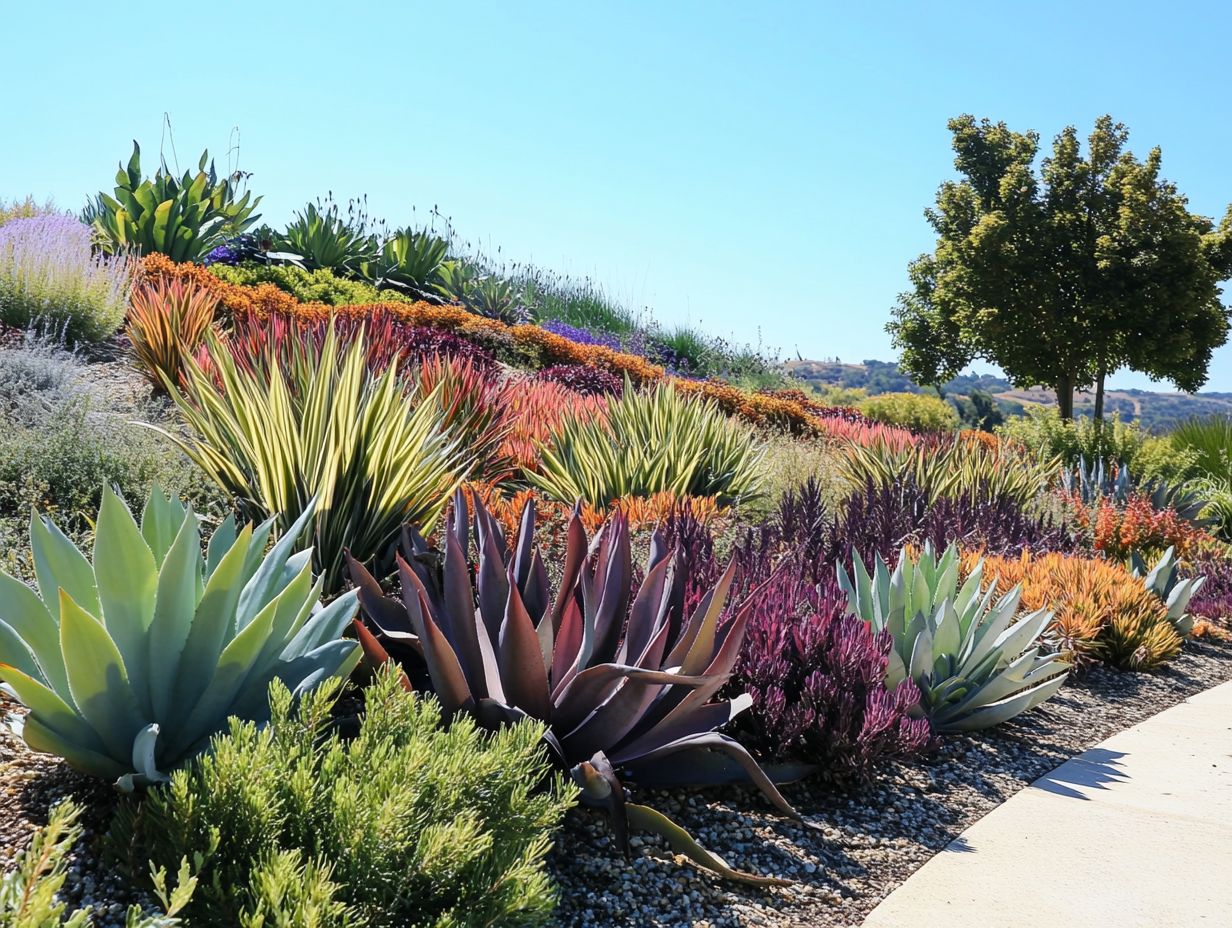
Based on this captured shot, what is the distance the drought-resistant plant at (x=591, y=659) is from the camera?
120 inches

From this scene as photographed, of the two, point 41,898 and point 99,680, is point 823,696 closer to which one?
point 99,680

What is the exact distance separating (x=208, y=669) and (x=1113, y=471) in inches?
529

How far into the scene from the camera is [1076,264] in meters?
27.7

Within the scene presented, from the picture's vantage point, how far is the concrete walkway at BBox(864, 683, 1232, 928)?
9.62ft

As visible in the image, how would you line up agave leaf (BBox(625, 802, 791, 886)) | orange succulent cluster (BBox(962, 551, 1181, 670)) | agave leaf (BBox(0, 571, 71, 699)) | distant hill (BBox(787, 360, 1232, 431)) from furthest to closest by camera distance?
distant hill (BBox(787, 360, 1232, 431)), orange succulent cluster (BBox(962, 551, 1181, 670)), agave leaf (BBox(625, 802, 791, 886)), agave leaf (BBox(0, 571, 71, 699))

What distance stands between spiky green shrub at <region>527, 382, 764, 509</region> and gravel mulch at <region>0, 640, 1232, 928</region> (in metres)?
3.40

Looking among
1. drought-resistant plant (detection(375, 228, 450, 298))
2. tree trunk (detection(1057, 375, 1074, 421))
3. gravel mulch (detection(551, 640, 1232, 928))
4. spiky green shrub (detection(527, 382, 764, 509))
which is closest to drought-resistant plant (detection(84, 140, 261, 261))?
drought-resistant plant (detection(375, 228, 450, 298))

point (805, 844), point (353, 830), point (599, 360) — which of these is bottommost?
point (805, 844)

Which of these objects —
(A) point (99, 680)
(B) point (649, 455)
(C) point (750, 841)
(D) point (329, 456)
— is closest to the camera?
(A) point (99, 680)

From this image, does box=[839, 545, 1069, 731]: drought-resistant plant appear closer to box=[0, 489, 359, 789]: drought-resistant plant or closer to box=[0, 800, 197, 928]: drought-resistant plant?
box=[0, 489, 359, 789]: drought-resistant plant

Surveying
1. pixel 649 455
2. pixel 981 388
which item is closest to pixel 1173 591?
pixel 649 455

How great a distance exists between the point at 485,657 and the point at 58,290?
27.6 feet

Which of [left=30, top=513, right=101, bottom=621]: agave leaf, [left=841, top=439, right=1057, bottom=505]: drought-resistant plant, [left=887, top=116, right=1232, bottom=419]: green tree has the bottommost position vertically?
[left=30, top=513, right=101, bottom=621]: agave leaf

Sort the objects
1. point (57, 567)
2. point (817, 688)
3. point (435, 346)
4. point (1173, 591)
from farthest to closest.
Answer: point (435, 346)
point (1173, 591)
point (817, 688)
point (57, 567)
